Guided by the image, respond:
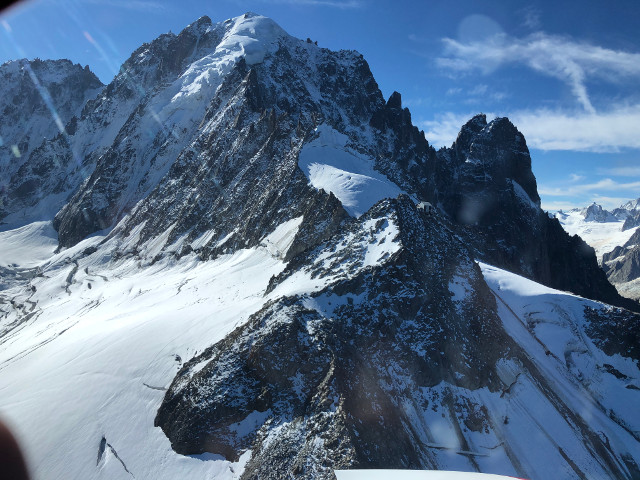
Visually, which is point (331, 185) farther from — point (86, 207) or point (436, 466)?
point (86, 207)

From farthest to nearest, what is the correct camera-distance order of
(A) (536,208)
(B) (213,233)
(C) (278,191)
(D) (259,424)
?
(A) (536,208)
(B) (213,233)
(C) (278,191)
(D) (259,424)

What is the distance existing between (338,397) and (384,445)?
3259 mm

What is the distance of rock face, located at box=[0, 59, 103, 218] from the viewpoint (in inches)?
5773

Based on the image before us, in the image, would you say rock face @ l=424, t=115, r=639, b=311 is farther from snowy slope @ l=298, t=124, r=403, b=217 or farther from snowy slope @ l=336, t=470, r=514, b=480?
snowy slope @ l=336, t=470, r=514, b=480

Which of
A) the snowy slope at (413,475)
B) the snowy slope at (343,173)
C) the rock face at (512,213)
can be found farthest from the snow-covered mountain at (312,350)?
the rock face at (512,213)

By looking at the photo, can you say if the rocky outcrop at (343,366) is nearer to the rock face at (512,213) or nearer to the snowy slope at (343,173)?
the snowy slope at (343,173)

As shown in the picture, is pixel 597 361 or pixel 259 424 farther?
pixel 597 361

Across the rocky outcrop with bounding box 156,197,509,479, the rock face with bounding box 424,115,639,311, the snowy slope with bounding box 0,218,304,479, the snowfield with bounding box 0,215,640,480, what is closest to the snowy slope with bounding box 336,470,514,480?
the rocky outcrop with bounding box 156,197,509,479

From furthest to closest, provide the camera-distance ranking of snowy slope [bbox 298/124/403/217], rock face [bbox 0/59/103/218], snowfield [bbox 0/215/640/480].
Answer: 1. rock face [bbox 0/59/103/218]
2. snowy slope [bbox 298/124/403/217]
3. snowfield [bbox 0/215/640/480]

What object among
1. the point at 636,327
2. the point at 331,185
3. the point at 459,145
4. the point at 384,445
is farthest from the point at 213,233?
the point at 459,145

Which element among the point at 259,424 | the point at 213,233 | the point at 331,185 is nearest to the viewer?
the point at 259,424

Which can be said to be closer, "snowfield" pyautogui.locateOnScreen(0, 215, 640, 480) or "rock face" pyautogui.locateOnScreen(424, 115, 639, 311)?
"snowfield" pyautogui.locateOnScreen(0, 215, 640, 480)

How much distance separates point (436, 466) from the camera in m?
22.0

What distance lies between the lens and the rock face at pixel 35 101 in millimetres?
146625
